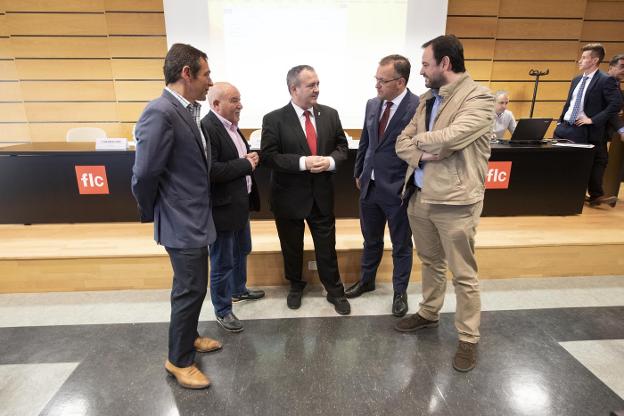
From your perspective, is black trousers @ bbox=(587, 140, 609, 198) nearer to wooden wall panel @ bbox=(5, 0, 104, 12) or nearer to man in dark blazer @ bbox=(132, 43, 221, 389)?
man in dark blazer @ bbox=(132, 43, 221, 389)

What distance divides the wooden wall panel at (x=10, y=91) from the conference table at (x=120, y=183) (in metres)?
2.78

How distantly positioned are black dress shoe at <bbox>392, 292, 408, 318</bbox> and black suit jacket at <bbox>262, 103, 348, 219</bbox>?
762 millimetres

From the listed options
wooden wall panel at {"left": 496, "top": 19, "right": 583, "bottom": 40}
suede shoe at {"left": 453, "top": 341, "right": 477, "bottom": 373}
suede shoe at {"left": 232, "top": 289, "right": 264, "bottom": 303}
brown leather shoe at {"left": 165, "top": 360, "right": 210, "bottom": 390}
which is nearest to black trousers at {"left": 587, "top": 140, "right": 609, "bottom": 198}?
wooden wall panel at {"left": 496, "top": 19, "right": 583, "bottom": 40}

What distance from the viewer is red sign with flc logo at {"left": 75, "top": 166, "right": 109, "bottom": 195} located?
319 cm

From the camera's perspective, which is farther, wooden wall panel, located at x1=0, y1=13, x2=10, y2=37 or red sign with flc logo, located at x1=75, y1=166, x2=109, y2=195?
wooden wall panel, located at x1=0, y1=13, x2=10, y2=37

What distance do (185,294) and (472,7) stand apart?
576cm

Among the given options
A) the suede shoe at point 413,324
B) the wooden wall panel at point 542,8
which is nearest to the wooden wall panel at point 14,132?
the suede shoe at point 413,324

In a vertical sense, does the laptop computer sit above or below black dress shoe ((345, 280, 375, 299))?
above

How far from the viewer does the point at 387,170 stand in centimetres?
224

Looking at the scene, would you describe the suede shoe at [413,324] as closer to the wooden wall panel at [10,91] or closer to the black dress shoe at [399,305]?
the black dress shoe at [399,305]

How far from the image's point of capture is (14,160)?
3115mm

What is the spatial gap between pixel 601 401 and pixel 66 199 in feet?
13.5

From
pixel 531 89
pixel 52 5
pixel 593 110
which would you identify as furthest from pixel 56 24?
pixel 531 89

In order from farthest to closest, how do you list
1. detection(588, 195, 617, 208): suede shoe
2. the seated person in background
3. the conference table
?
the seated person in background
detection(588, 195, 617, 208): suede shoe
the conference table
